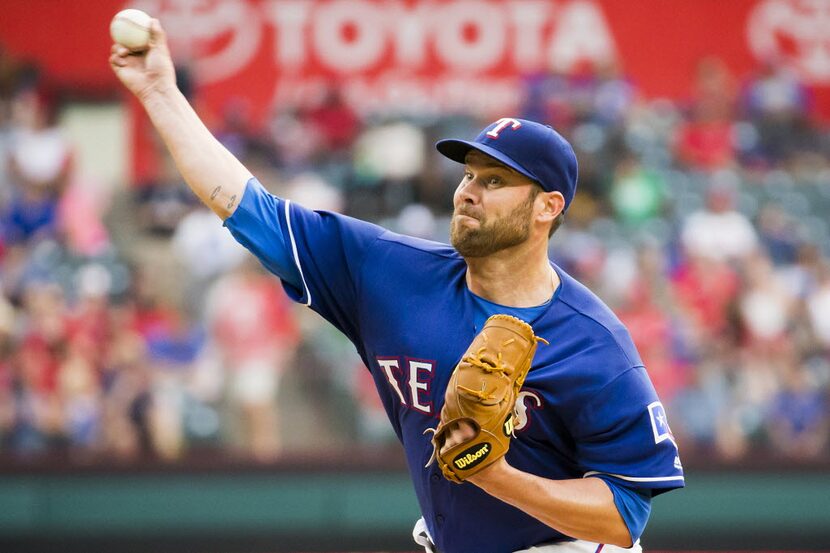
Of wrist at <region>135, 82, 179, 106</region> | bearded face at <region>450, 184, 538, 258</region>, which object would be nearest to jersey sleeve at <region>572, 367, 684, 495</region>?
bearded face at <region>450, 184, 538, 258</region>

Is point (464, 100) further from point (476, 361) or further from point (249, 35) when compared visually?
point (476, 361)

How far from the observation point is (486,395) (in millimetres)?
2857

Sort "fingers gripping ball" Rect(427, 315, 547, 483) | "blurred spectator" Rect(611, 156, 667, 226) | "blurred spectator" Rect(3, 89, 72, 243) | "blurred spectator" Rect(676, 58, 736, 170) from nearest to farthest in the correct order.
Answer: "fingers gripping ball" Rect(427, 315, 547, 483), "blurred spectator" Rect(3, 89, 72, 243), "blurred spectator" Rect(611, 156, 667, 226), "blurred spectator" Rect(676, 58, 736, 170)

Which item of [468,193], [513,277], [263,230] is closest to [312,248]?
[263,230]

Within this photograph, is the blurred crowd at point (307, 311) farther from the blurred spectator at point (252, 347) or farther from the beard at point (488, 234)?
the beard at point (488, 234)

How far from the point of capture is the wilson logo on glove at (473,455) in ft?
9.45

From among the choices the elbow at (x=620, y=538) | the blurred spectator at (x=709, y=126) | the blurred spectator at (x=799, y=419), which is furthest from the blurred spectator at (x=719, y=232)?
the elbow at (x=620, y=538)

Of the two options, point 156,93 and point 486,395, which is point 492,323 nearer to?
point 486,395

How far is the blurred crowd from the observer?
8367 mm

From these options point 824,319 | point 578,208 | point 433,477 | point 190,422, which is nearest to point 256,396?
point 190,422

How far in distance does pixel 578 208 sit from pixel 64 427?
4796 mm

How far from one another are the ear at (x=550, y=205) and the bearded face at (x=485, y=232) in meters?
0.08

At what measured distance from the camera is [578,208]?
33.8ft

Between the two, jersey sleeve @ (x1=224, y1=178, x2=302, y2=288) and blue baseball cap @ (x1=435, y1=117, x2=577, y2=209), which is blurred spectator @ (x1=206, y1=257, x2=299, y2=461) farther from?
blue baseball cap @ (x1=435, y1=117, x2=577, y2=209)
